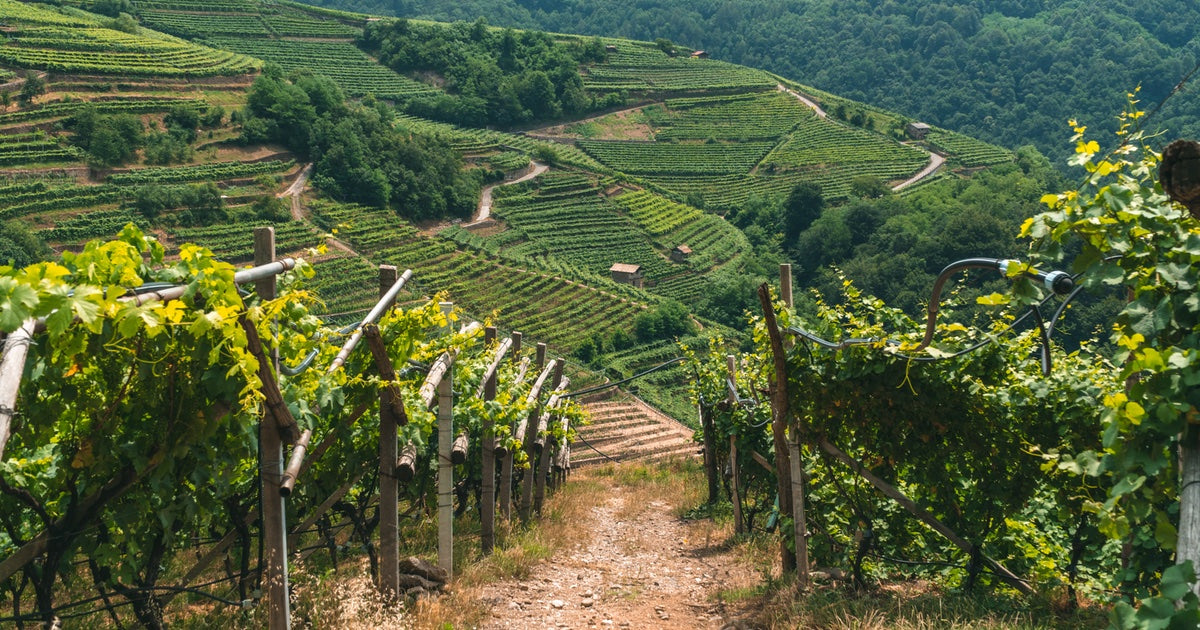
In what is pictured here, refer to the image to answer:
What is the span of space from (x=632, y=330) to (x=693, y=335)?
2.96 m

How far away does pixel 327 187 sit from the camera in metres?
52.4

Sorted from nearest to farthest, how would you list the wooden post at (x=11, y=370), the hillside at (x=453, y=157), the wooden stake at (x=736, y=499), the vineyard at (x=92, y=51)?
the wooden post at (x=11, y=370)
the wooden stake at (x=736, y=499)
the hillside at (x=453, y=157)
the vineyard at (x=92, y=51)

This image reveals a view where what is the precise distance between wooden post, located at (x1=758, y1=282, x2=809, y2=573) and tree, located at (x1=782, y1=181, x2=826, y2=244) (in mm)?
58963

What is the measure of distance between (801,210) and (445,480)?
199ft

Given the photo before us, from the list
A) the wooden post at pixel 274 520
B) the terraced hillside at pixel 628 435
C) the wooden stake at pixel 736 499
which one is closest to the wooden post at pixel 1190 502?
the wooden post at pixel 274 520

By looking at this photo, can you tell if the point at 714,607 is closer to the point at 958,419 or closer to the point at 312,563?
the point at 958,419

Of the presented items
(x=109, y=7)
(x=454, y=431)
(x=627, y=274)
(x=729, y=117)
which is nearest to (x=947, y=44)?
(x=729, y=117)

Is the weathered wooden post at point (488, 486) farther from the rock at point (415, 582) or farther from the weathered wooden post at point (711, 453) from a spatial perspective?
the weathered wooden post at point (711, 453)

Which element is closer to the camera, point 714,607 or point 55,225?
point 714,607

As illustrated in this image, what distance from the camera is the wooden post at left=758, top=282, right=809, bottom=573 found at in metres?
6.16

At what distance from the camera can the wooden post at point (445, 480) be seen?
21.8 feet

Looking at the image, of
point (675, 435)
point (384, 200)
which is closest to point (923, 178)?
point (384, 200)

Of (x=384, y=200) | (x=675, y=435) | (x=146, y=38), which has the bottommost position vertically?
(x=675, y=435)

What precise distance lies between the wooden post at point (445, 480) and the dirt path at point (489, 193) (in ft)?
164
